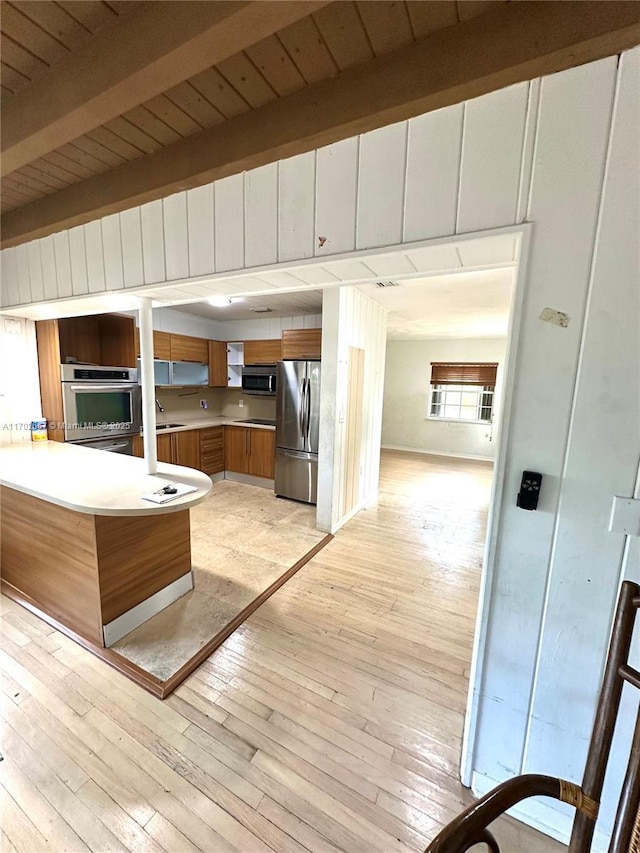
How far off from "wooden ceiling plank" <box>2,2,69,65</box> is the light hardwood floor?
2545mm

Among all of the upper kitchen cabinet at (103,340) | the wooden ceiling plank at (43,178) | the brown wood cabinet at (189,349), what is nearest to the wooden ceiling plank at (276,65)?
the wooden ceiling plank at (43,178)

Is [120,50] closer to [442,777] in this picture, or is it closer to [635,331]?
[635,331]

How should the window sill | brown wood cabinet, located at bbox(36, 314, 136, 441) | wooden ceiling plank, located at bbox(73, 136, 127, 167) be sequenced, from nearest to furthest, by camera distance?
wooden ceiling plank, located at bbox(73, 136, 127, 167)
brown wood cabinet, located at bbox(36, 314, 136, 441)
the window sill

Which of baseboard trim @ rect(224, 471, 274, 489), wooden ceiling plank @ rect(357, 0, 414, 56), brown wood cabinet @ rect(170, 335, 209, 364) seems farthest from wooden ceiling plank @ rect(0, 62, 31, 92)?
baseboard trim @ rect(224, 471, 274, 489)

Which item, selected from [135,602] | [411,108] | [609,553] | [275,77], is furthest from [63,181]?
[609,553]

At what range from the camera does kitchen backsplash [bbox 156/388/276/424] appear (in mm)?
4941

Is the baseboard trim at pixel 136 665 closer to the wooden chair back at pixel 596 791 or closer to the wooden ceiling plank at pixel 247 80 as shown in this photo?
the wooden chair back at pixel 596 791

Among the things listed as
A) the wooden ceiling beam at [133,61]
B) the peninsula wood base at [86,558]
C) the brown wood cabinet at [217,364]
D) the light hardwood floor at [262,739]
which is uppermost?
the wooden ceiling beam at [133,61]

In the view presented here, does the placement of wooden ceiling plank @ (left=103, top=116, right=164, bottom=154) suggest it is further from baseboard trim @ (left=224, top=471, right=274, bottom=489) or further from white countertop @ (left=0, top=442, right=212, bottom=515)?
baseboard trim @ (left=224, top=471, right=274, bottom=489)

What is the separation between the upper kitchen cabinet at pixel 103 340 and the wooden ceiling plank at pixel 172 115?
274 centimetres

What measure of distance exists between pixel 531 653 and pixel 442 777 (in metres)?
0.69

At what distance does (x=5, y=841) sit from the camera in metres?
1.11

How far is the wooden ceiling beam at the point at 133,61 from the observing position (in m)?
0.85

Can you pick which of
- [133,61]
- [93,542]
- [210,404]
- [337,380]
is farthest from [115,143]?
[210,404]
